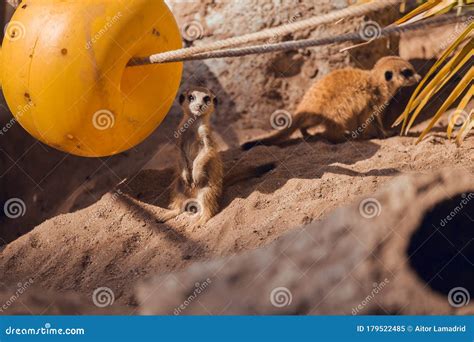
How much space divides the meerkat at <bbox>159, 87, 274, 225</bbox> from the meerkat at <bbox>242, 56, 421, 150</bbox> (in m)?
0.50

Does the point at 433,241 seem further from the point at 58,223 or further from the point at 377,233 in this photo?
the point at 58,223

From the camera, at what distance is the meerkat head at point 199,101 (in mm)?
3643

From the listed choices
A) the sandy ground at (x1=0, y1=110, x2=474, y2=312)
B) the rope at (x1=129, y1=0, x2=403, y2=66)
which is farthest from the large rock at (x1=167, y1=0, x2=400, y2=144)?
the rope at (x1=129, y1=0, x2=403, y2=66)

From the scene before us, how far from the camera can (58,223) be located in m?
3.73

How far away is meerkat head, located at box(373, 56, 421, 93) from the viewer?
174 inches

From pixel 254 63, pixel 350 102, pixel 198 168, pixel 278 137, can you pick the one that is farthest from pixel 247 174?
pixel 254 63

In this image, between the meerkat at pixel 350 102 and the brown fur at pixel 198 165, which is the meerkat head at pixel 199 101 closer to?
the brown fur at pixel 198 165

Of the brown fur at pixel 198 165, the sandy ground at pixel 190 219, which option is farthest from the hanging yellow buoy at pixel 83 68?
the sandy ground at pixel 190 219

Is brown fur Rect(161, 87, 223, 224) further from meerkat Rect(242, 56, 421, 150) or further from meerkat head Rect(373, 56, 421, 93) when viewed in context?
meerkat head Rect(373, 56, 421, 93)

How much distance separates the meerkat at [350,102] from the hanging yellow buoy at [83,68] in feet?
3.03

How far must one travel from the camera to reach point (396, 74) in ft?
14.5

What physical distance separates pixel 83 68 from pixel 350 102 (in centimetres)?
176

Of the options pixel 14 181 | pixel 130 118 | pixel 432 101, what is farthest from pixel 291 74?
pixel 14 181

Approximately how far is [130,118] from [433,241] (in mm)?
1473
